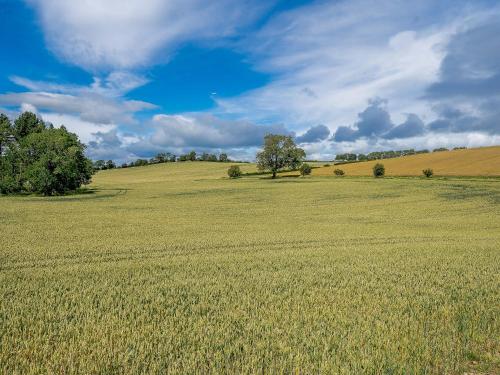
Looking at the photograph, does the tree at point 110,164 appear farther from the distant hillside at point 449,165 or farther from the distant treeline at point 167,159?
the distant hillside at point 449,165

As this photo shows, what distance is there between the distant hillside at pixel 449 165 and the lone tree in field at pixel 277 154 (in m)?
8.01

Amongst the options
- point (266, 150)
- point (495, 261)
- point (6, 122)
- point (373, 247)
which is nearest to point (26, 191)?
point (6, 122)

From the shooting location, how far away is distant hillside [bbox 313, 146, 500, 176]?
7812 cm

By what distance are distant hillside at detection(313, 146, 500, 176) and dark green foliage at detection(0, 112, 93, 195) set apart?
61944 millimetres

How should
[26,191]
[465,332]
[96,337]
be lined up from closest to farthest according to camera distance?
[96,337] → [465,332] → [26,191]

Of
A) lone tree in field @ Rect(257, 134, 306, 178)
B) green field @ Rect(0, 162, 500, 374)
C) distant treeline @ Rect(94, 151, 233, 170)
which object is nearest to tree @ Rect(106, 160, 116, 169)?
distant treeline @ Rect(94, 151, 233, 170)

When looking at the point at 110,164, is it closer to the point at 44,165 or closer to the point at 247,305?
the point at 44,165

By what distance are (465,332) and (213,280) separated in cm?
655

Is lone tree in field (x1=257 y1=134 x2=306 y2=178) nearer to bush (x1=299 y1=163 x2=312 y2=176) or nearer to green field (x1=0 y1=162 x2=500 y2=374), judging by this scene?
bush (x1=299 y1=163 x2=312 y2=176)

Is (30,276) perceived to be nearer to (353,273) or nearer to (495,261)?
(353,273)

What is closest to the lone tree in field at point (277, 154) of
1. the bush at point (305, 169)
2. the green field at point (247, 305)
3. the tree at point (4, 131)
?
the bush at point (305, 169)

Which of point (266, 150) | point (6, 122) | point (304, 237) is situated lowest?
point (304, 237)

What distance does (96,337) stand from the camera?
6.74 metres

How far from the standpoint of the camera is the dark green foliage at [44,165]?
64.6m
